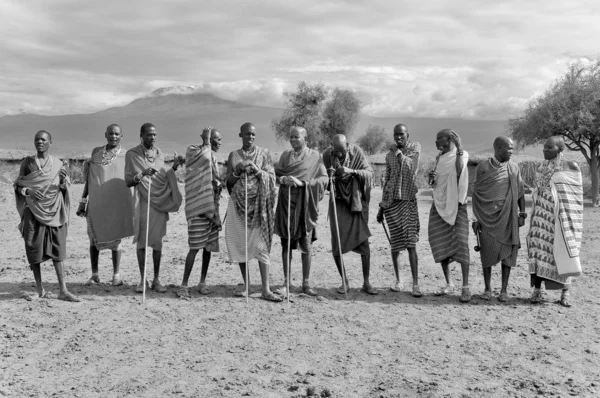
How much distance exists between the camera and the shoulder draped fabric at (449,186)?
23.0 feet

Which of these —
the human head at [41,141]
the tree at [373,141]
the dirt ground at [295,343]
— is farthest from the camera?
the tree at [373,141]

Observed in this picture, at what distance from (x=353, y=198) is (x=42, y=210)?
11.9 ft

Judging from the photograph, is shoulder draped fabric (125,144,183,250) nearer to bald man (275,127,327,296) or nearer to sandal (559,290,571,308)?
bald man (275,127,327,296)

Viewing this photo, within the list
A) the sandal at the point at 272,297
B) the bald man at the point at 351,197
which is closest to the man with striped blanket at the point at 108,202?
the sandal at the point at 272,297

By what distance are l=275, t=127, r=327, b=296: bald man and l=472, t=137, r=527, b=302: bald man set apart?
1.97 meters

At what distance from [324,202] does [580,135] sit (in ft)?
35.9

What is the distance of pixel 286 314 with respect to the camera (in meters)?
6.38

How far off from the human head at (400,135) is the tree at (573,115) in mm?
16238

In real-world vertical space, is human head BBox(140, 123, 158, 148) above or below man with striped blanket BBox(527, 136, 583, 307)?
above

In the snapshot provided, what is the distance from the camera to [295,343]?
18.1 feet

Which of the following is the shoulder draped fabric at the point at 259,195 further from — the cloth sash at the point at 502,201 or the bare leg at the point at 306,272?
the cloth sash at the point at 502,201

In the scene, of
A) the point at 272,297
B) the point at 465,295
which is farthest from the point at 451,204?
the point at 272,297

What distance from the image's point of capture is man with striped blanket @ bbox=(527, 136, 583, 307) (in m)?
6.88

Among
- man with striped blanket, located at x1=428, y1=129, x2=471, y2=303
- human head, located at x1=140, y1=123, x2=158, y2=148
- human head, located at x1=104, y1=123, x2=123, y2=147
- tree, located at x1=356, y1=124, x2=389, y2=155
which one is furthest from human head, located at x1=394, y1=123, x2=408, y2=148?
tree, located at x1=356, y1=124, x2=389, y2=155
